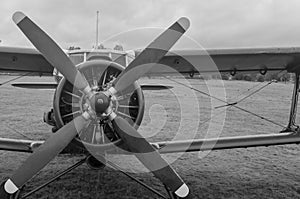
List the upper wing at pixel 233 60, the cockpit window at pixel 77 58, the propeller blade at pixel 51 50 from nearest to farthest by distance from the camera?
the propeller blade at pixel 51 50, the cockpit window at pixel 77 58, the upper wing at pixel 233 60

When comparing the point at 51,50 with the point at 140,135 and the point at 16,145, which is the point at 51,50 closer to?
the point at 140,135

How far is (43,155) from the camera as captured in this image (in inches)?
139

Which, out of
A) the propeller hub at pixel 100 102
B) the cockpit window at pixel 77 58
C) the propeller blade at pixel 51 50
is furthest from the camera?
the cockpit window at pixel 77 58

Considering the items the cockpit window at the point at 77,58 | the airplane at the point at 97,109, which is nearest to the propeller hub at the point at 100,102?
the airplane at the point at 97,109

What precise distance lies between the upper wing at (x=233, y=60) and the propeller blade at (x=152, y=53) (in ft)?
4.44

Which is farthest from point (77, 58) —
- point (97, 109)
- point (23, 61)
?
point (97, 109)

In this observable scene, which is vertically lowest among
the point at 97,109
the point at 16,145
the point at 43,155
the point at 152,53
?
the point at 16,145

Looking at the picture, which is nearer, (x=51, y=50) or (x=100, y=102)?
(x=100, y=102)

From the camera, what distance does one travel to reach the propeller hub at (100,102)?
3363 millimetres

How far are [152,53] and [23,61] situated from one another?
285 cm

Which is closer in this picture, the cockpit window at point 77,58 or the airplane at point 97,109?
the airplane at point 97,109

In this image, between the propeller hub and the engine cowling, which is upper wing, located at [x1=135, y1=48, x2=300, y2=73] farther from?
the propeller hub

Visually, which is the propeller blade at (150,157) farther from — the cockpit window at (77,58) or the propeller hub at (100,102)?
the cockpit window at (77,58)

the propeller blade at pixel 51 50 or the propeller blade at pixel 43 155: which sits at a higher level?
the propeller blade at pixel 51 50
